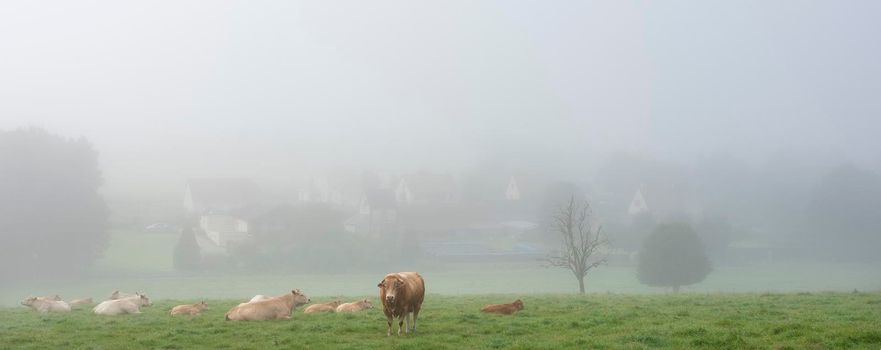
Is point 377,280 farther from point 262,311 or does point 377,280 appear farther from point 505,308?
point 262,311

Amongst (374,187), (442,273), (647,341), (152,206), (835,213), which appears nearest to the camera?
(647,341)

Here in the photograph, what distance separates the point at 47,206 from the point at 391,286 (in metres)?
67.8

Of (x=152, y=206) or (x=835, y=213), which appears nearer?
(x=835, y=213)

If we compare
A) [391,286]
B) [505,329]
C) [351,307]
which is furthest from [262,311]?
[505,329]

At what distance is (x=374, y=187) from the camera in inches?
4892

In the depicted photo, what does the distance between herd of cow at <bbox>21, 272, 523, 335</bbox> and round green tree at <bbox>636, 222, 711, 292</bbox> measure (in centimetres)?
4704

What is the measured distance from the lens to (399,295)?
1672 centimetres

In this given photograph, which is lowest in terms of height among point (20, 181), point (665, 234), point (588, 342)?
point (588, 342)

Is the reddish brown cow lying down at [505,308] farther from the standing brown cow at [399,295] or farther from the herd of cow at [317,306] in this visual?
the standing brown cow at [399,295]

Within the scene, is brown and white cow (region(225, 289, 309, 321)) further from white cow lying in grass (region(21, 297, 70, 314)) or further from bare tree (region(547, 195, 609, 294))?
bare tree (region(547, 195, 609, 294))

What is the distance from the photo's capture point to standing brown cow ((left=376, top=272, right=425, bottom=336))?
1642 cm

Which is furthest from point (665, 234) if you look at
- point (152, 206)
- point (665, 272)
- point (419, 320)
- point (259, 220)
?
point (152, 206)

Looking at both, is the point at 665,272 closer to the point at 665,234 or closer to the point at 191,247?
the point at 665,234

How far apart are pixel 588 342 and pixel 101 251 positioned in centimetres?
7075
